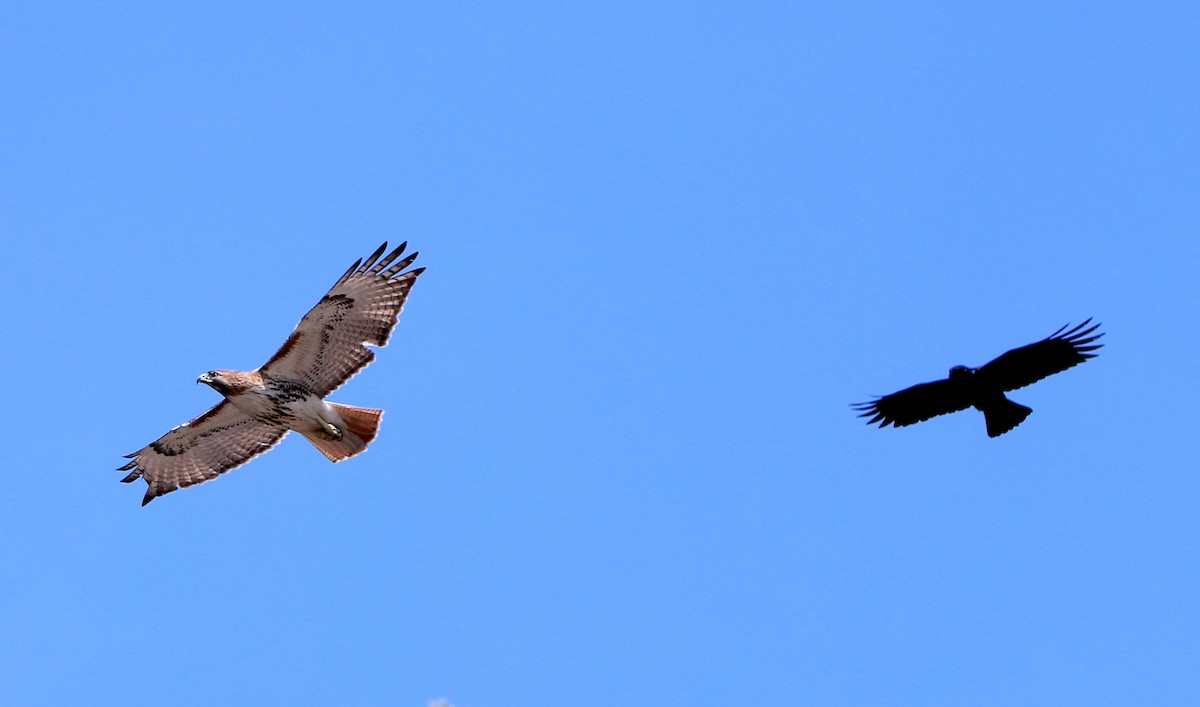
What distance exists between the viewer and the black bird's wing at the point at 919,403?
13438mm

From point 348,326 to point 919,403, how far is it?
5.87 metres

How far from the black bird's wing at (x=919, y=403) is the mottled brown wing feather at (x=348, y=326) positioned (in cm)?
501

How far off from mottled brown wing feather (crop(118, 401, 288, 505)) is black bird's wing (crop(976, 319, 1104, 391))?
24.9ft

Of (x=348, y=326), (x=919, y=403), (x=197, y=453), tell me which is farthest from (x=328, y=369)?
(x=919, y=403)

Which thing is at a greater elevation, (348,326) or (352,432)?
(348,326)

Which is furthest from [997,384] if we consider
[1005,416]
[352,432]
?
[352,432]

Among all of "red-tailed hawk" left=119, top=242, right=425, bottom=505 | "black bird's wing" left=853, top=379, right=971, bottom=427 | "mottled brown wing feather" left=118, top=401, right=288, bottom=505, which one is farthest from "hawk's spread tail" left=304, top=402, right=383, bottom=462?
"black bird's wing" left=853, top=379, right=971, bottom=427

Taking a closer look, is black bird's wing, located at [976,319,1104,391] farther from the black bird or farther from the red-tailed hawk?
the red-tailed hawk

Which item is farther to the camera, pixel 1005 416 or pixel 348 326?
pixel 348 326

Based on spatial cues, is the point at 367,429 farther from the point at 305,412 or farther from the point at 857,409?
the point at 857,409

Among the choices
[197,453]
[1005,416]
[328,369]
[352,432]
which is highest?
[1005,416]

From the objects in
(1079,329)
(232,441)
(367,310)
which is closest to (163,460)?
(232,441)

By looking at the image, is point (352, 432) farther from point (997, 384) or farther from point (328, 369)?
point (997, 384)

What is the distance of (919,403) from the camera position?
538 inches
